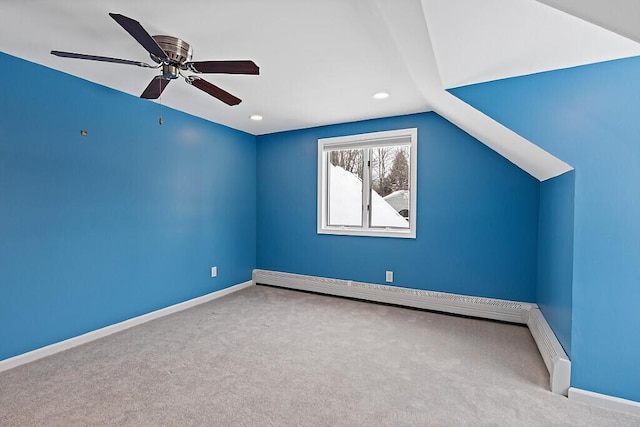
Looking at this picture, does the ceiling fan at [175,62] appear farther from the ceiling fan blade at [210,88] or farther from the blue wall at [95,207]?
the blue wall at [95,207]

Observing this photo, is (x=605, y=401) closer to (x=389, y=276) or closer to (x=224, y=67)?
(x=389, y=276)

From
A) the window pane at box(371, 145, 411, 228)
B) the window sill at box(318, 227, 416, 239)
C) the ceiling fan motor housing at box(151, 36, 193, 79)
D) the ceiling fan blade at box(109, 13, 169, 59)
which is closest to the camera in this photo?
the ceiling fan blade at box(109, 13, 169, 59)

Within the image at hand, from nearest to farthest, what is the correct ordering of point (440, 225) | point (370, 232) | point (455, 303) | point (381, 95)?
point (381, 95)
point (455, 303)
point (440, 225)
point (370, 232)

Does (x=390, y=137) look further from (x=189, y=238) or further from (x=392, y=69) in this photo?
(x=189, y=238)

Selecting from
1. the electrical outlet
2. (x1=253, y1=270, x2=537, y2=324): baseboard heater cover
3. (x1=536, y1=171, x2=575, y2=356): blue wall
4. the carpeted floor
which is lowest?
the carpeted floor

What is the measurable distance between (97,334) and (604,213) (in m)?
3.96

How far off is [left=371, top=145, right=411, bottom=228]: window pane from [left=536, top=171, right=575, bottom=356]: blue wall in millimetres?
1369

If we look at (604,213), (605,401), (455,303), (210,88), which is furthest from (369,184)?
(605,401)

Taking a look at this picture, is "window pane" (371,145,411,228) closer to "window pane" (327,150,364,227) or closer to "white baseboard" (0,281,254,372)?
"window pane" (327,150,364,227)

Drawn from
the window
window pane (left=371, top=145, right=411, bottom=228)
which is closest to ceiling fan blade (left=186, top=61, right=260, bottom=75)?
the window

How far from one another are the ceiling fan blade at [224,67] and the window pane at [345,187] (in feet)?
7.80

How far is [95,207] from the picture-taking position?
2740 millimetres

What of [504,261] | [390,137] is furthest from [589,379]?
[390,137]

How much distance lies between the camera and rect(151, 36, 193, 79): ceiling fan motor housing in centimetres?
193
